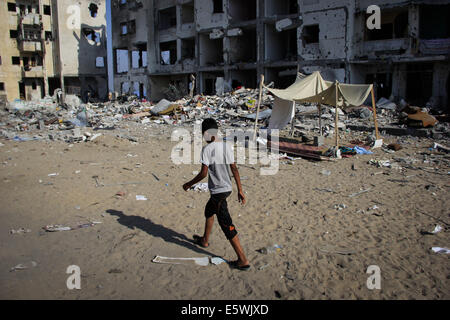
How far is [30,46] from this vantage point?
32469 mm

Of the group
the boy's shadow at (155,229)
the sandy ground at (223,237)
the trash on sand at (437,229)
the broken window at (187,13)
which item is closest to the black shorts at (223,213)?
the sandy ground at (223,237)

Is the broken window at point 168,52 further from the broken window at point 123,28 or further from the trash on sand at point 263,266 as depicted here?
the trash on sand at point 263,266

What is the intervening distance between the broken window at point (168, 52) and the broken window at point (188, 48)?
2.24 metres

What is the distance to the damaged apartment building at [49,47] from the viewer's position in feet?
106

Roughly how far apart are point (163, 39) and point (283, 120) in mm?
20315

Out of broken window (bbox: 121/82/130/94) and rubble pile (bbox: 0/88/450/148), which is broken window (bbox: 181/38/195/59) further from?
rubble pile (bbox: 0/88/450/148)

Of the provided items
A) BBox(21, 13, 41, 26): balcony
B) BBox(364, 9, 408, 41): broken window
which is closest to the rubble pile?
BBox(364, 9, 408, 41): broken window

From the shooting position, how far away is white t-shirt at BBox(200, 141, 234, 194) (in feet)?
11.2

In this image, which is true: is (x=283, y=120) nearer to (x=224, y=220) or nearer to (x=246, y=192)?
(x=246, y=192)

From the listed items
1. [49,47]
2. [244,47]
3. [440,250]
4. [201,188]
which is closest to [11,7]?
[49,47]

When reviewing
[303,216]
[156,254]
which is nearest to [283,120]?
[303,216]

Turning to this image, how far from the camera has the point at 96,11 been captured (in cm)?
3588

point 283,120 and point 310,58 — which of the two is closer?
point 283,120

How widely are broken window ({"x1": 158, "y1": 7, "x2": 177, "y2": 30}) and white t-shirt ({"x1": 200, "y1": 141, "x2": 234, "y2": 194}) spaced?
27071 mm
